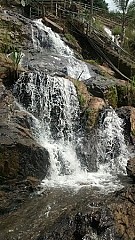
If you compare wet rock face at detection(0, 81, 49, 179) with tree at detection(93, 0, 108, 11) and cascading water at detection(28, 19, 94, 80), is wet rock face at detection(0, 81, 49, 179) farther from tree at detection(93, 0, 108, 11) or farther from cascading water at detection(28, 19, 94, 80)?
tree at detection(93, 0, 108, 11)

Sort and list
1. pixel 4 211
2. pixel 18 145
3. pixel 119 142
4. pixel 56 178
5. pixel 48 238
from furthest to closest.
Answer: pixel 119 142
pixel 56 178
pixel 18 145
pixel 4 211
pixel 48 238

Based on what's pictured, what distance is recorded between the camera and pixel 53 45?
731 inches

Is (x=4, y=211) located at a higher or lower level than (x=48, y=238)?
lower

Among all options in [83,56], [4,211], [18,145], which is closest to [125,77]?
[83,56]

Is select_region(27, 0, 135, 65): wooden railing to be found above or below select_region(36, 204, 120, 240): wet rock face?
above

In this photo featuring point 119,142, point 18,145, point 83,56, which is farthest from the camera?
point 83,56

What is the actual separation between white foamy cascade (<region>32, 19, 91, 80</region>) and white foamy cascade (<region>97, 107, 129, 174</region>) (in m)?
5.02

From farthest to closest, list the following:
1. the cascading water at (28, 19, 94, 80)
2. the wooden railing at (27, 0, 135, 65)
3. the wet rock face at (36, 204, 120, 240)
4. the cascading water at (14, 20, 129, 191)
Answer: the wooden railing at (27, 0, 135, 65)
the cascading water at (28, 19, 94, 80)
the cascading water at (14, 20, 129, 191)
the wet rock face at (36, 204, 120, 240)

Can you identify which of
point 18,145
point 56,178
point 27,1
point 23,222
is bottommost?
point 56,178

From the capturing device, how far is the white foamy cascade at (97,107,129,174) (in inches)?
427

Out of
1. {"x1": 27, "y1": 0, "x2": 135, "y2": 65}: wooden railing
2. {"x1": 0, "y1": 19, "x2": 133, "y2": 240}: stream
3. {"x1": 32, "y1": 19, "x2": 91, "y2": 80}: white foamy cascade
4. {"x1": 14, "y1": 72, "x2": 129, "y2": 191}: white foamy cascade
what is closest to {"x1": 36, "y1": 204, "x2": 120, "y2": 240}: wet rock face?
{"x1": 0, "y1": 19, "x2": 133, "y2": 240}: stream

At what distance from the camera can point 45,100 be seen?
38.3ft

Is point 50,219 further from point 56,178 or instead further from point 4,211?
point 56,178

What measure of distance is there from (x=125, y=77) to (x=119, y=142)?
745cm
